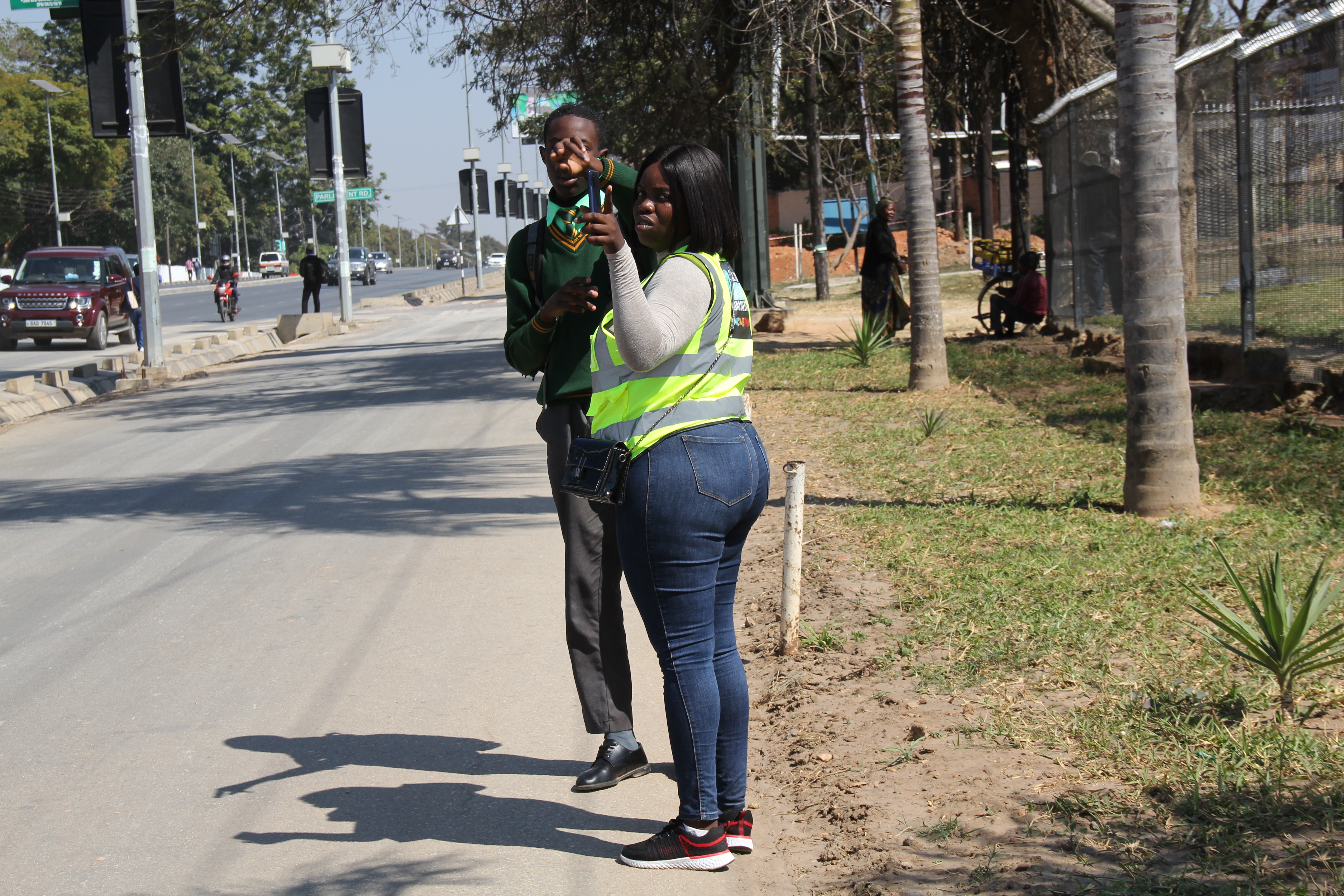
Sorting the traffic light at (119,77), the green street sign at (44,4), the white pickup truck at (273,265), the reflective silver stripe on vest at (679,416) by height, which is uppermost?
the white pickup truck at (273,265)

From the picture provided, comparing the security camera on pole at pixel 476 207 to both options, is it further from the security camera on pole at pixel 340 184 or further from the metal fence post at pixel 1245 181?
the metal fence post at pixel 1245 181

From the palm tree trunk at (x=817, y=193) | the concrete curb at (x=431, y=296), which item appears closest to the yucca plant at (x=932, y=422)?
the palm tree trunk at (x=817, y=193)

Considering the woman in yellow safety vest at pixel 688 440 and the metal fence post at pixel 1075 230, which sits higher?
the metal fence post at pixel 1075 230

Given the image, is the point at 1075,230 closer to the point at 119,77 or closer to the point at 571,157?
the point at 571,157

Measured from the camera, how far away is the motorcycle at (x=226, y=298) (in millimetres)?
33000

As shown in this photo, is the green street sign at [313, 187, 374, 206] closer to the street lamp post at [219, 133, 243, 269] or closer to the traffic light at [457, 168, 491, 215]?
the traffic light at [457, 168, 491, 215]

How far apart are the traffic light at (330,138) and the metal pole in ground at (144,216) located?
39.0ft

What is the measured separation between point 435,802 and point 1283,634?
2.66m

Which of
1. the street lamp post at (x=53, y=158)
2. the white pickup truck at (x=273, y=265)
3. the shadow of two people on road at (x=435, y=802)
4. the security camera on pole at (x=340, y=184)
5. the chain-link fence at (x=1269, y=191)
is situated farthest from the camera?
the white pickup truck at (x=273, y=265)

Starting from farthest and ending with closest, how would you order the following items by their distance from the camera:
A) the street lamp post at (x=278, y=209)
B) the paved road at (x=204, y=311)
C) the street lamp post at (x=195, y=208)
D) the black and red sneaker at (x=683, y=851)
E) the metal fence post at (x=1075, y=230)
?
1. the street lamp post at (x=278, y=209)
2. the street lamp post at (x=195, y=208)
3. the paved road at (x=204, y=311)
4. the metal fence post at (x=1075, y=230)
5. the black and red sneaker at (x=683, y=851)

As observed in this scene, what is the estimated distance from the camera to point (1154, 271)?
Result: 6520 millimetres

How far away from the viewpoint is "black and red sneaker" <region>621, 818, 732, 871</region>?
10.6ft

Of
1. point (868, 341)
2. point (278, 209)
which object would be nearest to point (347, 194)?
point (868, 341)

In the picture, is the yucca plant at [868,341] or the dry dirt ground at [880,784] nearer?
the dry dirt ground at [880,784]
